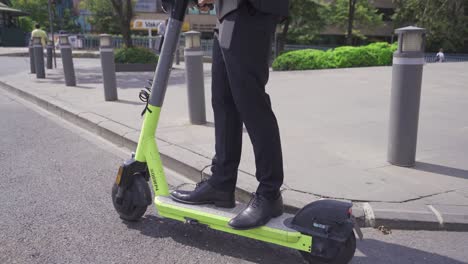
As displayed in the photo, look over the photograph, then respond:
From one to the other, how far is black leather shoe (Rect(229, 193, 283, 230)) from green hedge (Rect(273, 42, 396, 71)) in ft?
44.7

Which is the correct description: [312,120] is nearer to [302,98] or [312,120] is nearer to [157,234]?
[302,98]

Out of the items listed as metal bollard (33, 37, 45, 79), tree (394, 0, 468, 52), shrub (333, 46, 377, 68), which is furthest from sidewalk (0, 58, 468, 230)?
tree (394, 0, 468, 52)

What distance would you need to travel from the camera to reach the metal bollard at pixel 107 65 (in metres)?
8.22

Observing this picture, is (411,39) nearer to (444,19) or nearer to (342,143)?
(342,143)

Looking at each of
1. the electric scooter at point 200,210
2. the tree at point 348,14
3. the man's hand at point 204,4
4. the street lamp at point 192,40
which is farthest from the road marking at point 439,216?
the tree at point 348,14

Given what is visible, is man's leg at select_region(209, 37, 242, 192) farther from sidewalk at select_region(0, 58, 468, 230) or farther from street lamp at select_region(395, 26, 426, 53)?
street lamp at select_region(395, 26, 426, 53)

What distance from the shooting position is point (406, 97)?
13.2 ft

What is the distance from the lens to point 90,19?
1818 inches

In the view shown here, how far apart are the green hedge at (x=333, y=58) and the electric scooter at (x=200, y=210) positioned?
526 inches

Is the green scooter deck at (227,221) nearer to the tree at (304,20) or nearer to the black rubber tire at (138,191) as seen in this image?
the black rubber tire at (138,191)

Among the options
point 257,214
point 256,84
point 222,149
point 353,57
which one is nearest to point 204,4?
point 256,84

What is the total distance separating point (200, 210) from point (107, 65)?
6072 millimetres

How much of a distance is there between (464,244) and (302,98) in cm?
559

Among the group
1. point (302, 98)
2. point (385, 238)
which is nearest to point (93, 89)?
point (302, 98)
